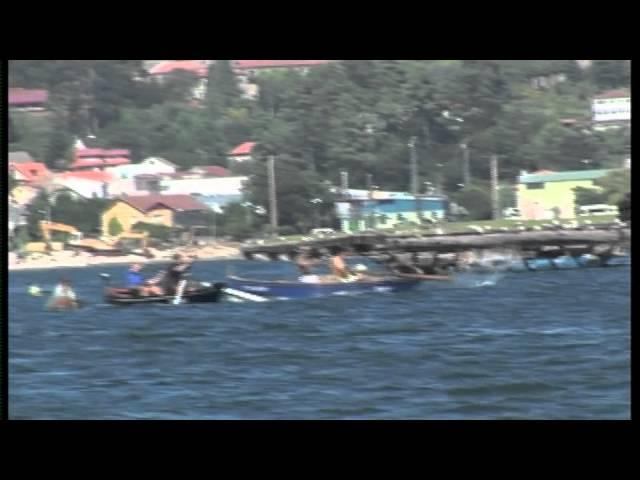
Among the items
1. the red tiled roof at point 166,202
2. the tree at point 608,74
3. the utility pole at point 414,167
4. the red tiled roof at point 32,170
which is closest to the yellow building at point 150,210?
the red tiled roof at point 166,202

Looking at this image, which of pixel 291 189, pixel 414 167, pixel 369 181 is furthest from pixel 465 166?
pixel 291 189

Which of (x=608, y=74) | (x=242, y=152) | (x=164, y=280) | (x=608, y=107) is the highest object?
(x=608, y=74)

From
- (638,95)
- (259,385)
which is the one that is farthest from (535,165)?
(638,95)

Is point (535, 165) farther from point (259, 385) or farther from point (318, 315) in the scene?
point (259, 385)

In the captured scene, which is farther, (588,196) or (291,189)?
(588,196)

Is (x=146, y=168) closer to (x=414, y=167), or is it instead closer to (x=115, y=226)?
(x=115, y=226)

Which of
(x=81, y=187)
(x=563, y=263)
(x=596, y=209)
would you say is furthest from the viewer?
(x=563, y=263)
